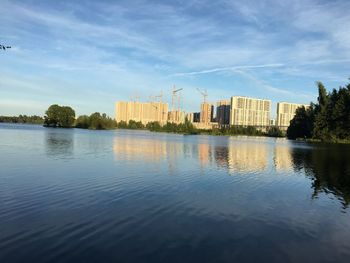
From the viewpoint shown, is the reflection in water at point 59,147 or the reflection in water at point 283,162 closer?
the reflection in water at point 283,162

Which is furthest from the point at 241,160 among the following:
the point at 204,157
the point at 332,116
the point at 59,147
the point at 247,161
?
the point at 332,116

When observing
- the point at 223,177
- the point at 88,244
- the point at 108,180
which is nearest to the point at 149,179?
the point at 108,180

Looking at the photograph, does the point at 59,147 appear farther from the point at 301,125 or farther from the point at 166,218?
the point at 301,125

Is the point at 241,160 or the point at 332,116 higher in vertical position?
the point at 332,116

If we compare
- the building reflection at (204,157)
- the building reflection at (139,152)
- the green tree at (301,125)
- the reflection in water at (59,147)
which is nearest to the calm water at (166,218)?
the building reflection at (204,157)

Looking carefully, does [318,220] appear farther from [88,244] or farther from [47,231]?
[47,231]

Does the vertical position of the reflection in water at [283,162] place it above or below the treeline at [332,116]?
below

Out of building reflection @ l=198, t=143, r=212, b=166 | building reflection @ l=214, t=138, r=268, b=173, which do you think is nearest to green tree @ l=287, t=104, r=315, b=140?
building reflection @ l=214, t=138, r=268, b=173

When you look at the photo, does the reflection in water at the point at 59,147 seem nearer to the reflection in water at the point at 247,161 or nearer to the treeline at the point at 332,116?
the reflection in water at the point at 247,161

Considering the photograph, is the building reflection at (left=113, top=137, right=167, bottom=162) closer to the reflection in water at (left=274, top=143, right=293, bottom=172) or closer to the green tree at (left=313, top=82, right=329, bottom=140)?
the reflection in water at (left=274, top=143, right=293, bottom=172)

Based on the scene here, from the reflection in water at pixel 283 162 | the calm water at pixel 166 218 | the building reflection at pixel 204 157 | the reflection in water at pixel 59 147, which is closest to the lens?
the calm water at pixel 166 218

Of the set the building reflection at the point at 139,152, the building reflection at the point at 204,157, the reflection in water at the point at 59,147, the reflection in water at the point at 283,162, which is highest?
the reflection in water at the point at 59,147

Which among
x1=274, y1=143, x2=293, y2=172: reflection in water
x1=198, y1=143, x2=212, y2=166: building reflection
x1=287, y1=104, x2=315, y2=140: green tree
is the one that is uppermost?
x1=287, y1=104, x2=315, y2=140: green tree

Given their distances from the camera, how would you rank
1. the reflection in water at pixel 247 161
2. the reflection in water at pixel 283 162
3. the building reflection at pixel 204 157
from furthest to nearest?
the building reflection at pixel 204 157 < the reflection in water at pixel 283 162 < the reflection in water at pixel 247 161
